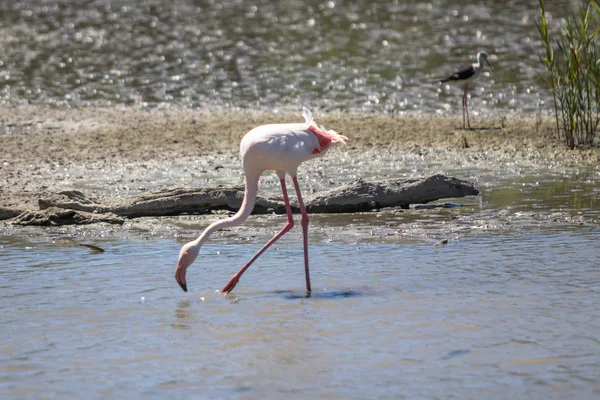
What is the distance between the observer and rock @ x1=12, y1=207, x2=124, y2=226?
27.8 ft

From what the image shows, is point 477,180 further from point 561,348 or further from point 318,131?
point 561,348

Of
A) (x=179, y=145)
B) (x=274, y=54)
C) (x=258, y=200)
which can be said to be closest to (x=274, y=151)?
(x=258, y=200)

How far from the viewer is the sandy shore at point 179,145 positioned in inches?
414

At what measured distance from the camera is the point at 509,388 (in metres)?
4.53

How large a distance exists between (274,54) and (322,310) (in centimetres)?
1472

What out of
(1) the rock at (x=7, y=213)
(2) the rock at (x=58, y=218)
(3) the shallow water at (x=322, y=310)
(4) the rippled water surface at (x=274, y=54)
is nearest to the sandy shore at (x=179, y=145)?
(1) the rock at (x=7, y=213)

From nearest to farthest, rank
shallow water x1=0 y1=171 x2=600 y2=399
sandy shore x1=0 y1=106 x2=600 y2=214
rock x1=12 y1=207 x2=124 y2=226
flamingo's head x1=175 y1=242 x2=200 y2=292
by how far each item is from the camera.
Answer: shallow water x1=0 y1=171 x2=600 y2=399 < flamingo's head x1=175 y1=242 x2=200 y2=292 < rock x1=12 y1=207 x2=124 y2=226 < sandy shore x1=0 y1=106 x2=600 y2=214

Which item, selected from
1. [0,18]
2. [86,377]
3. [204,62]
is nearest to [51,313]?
[86,377]

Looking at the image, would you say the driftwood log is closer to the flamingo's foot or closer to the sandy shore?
the sandy shore

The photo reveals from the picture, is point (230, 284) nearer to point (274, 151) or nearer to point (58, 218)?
point (274, 151)

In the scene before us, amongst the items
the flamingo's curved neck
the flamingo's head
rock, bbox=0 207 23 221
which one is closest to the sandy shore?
rock, bbox=0 207 23 221

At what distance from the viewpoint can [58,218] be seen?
8.50 m

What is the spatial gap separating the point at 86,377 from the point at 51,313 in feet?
4.01

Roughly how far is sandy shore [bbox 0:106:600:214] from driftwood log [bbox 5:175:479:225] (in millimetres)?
592
